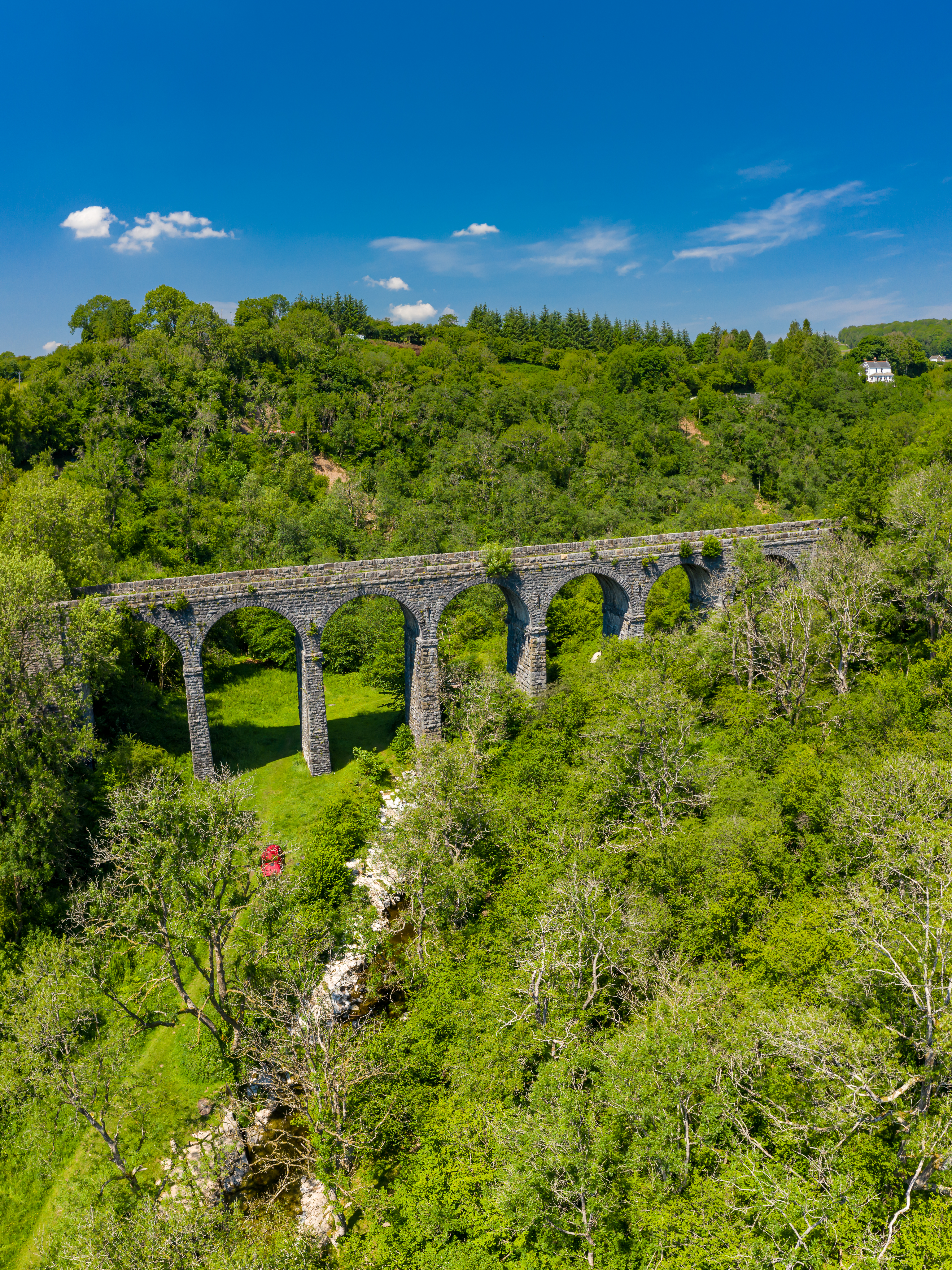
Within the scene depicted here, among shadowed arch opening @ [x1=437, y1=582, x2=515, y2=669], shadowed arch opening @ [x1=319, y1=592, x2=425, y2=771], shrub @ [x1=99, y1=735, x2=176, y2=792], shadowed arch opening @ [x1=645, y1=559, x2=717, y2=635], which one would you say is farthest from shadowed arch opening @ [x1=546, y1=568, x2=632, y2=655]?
shrub @ [x1=99, y1=735, x2=176, y2=792]

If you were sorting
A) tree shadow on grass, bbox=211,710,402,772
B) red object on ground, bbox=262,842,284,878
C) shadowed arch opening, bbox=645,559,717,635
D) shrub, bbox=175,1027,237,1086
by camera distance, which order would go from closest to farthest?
shrub, bbox=175,1027,237,1086 < red object on ground, bbox=262,842,284,878 < tree shadow on grass, bbox=211,710,402,772 < shadowed arch opening, bbox=645,559,717,635

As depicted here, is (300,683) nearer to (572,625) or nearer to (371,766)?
(371,766)

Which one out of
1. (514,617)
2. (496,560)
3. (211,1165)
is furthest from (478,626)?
(211,1165)

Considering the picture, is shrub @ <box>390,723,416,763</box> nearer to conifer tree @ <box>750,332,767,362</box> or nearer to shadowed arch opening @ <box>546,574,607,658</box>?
shadowed arch opening @ <box>546,574,607,658</box>

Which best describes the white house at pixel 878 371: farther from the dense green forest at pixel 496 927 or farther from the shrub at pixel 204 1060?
the shrub at pixel 204 1060

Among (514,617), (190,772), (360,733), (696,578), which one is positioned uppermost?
(696,578)
